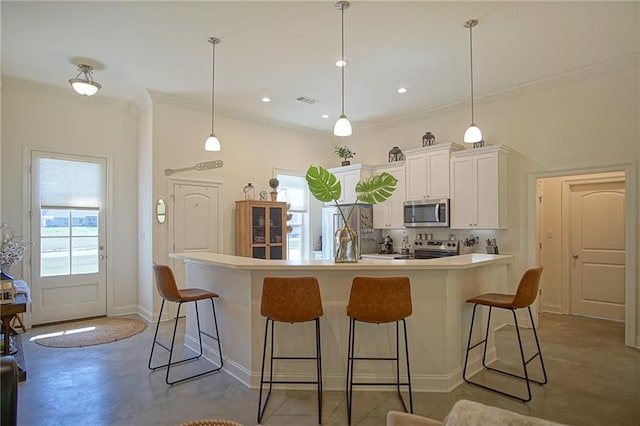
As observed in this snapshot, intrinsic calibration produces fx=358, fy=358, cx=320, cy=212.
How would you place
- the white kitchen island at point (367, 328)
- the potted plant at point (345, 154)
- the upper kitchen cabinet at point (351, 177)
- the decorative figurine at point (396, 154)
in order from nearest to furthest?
the white kitchen island at point (367, 328) → the decorative figurine at point (396, 154) → the upper kitchen cabinet at point (351, 177) → the potted plant at point (345, 154)

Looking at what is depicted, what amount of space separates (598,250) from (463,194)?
2220 millimetres

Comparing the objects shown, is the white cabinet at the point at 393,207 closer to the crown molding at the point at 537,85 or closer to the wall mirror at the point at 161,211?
the crown molding at the point at 537,85

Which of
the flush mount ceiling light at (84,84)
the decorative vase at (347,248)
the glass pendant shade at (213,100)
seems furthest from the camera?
the flush mount ceiling light at (84,84)

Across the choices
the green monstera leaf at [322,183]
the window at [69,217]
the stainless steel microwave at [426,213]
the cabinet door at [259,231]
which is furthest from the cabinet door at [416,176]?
the window at [69,217]

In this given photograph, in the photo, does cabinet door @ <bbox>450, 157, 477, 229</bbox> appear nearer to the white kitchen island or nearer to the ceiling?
the ceiling

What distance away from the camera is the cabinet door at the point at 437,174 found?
5.39 meters

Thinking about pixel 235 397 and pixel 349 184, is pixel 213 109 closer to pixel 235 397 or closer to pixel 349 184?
pixel 349 184

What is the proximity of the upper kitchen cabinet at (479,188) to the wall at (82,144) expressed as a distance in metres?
4.93

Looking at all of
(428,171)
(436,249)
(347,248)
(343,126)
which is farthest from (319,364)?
(428,171)

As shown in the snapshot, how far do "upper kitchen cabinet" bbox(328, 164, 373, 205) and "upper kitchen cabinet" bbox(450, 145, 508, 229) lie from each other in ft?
5.30

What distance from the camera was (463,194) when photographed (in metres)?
5.21

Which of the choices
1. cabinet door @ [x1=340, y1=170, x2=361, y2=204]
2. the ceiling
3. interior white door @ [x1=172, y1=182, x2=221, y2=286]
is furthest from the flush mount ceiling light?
cabinet door @ [x1=340, y1=170, x2=361, y2=204]

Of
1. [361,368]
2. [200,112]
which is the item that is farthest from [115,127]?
[361,368]

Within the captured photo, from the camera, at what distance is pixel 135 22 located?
332 centimetres
